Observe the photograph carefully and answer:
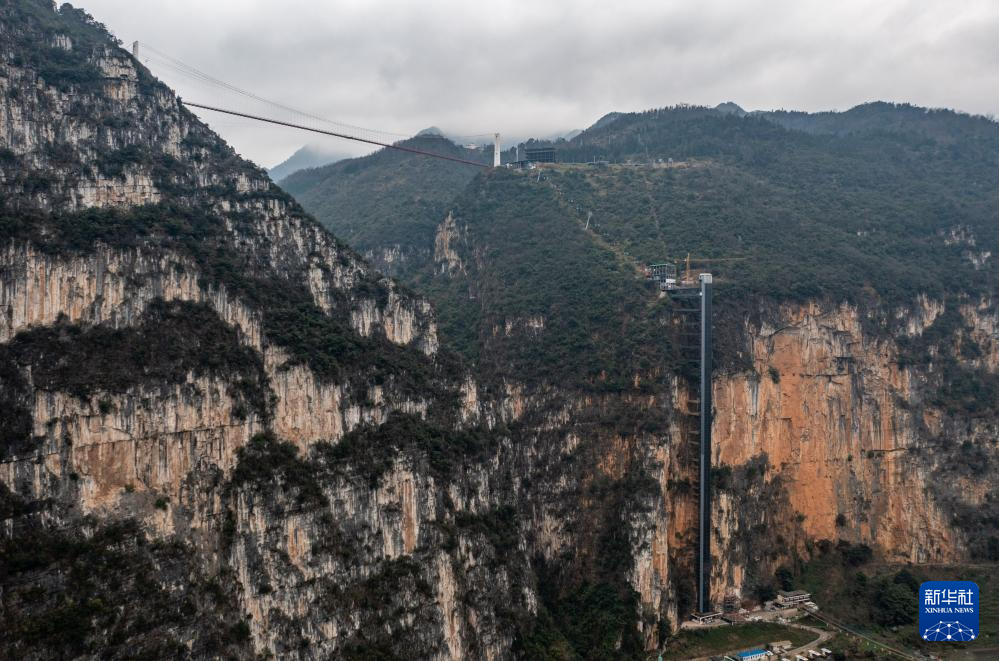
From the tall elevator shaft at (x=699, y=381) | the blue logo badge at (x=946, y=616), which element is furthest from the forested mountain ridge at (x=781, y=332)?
the blue logo badge at (x=946, y=616)

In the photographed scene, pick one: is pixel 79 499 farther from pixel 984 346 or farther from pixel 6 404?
pixel 984 346

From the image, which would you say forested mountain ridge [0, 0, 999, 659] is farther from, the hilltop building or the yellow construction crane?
the hilltop building

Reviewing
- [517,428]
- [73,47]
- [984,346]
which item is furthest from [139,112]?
[984,346]

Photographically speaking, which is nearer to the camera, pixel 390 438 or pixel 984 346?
pixel 390 438

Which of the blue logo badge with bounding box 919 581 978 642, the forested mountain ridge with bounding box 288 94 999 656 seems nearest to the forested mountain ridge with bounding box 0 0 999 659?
the forested mountain ridge with bounding box 288 94 999 656

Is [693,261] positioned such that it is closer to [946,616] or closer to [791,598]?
[791,598]
